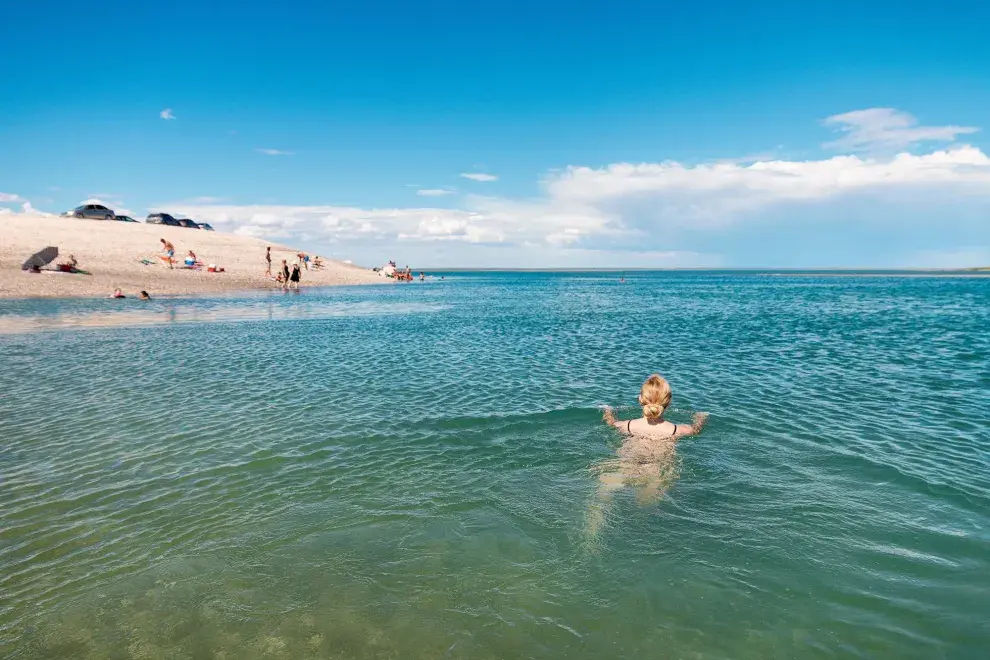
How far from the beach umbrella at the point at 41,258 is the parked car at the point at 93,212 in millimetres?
40641

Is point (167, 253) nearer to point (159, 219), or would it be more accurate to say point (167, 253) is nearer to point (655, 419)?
point (159, 219)

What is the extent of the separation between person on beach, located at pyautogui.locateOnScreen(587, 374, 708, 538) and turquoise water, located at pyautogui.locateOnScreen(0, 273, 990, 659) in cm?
23

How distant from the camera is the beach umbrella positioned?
56.1 meters

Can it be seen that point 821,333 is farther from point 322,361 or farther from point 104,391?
point 104,391

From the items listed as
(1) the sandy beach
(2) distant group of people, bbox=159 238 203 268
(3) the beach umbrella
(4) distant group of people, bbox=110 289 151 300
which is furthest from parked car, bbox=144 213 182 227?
(4) distant group of people, bbox=110 289 151 300

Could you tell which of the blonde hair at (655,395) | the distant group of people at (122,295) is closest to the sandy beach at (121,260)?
the distant group of people at (122,295)

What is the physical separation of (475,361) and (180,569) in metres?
17.2

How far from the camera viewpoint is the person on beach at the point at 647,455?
9.82 m

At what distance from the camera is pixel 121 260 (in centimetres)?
6506

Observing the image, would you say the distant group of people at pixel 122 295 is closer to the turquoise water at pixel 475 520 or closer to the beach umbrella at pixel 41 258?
the beach umbrella at pixel 41 258

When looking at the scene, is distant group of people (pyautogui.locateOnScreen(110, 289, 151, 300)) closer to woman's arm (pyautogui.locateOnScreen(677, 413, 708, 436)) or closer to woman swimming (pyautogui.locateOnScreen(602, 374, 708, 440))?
woman swimming (pyautogui.locateOnScreen(602, 374, 708, 440))

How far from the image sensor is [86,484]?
10016mm

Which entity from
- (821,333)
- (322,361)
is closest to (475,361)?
(322,361)

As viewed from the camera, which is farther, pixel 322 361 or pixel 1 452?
pixel 322 361
